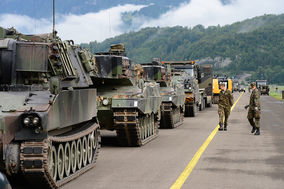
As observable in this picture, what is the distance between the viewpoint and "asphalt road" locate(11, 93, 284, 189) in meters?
10.7

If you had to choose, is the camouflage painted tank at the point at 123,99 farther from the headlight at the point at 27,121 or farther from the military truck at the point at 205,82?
the military truck at the point at 205,82

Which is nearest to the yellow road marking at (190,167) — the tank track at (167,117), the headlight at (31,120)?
the headlight at (31,120)

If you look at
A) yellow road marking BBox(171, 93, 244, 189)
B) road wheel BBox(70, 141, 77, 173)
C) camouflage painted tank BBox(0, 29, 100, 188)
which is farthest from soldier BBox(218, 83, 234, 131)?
road wheel BBox(70, 141, 77, 173)

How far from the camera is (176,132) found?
21688mm

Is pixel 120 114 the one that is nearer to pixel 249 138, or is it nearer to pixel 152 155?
pixel 152 155

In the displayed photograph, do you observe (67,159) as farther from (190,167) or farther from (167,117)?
(167,117)

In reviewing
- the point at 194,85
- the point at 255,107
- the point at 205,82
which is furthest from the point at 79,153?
the point at 205,82

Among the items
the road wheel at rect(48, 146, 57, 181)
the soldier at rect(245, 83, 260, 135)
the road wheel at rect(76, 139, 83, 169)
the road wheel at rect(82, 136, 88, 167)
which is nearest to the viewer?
the road wheel at rect(48, 146, 57, 181)

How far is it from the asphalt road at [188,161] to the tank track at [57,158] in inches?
8.8

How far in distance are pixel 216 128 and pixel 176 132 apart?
7.02 feet

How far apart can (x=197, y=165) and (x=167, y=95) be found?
1161 cm

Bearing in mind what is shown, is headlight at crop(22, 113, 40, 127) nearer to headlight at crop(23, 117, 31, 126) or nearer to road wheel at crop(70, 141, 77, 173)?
headlight at crop(23, 117, 31, 126)

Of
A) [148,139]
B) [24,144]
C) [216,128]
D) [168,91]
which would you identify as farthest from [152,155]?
[168,91]

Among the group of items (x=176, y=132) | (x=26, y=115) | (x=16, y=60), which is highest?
(x=16, y=60)
